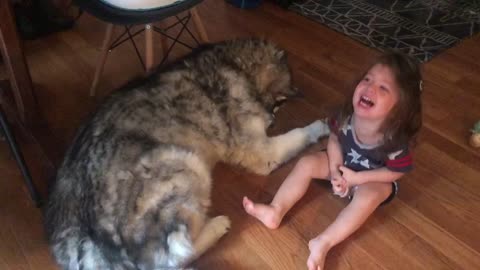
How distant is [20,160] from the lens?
166 cm

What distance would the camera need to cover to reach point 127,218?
1.32 m

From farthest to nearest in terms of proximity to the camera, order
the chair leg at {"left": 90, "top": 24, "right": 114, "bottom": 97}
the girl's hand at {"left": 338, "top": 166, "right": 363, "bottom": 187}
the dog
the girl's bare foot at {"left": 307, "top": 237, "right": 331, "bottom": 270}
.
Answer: the chair leg at {"left": 90, "top": 24, "right": 114, "bottom": 97}, the girl's hand at {"left": 338, "top": 166, "right": 363, "bottom": 187}, the girl's bare foot at {"left": 307, "top": 237, "right": 331, "bottom": 270}, the dog

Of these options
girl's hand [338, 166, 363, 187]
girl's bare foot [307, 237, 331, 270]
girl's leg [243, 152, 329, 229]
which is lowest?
girl's bare foot [307, 237, 331, 270]

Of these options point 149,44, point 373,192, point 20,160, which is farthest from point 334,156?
point 20,160

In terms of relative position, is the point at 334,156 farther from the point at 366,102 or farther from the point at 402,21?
the point at 402,21

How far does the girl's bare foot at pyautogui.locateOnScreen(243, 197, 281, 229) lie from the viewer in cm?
157

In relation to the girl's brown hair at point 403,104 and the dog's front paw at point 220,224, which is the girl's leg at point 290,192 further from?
the girl's brown hair at point 403,104

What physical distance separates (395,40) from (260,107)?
3.78 ft

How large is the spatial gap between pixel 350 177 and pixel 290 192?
0.21 metres

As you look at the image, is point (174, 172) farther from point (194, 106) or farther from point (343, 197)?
point (343, 197)

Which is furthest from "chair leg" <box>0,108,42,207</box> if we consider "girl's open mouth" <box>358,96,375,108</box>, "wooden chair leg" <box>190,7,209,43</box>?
"girl's open mouth" <box>358,96,375,108</box>

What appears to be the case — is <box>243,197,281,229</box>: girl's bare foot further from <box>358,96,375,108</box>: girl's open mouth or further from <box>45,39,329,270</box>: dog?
<box>358,96,375,108</box>: girl's open mouth

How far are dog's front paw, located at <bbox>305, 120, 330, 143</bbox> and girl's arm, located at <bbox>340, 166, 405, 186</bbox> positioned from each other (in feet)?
1.21

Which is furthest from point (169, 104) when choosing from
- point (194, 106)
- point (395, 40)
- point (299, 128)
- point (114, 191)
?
point (395, 40)
